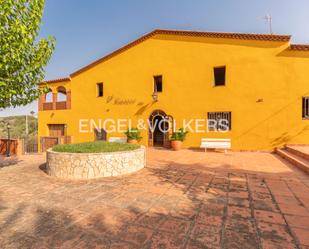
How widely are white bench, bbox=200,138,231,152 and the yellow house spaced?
36 centimetres

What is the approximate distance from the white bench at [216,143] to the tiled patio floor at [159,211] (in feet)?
13.5

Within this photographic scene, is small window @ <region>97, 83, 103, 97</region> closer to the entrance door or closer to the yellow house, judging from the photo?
the yellow house

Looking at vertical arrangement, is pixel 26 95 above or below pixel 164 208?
above

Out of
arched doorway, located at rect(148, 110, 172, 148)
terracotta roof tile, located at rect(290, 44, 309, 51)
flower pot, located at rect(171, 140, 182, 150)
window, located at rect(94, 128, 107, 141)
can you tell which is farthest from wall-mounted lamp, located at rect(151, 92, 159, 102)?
terracotta roof tile, located at rect(290, 44, 309, 51)

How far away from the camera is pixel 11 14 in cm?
512

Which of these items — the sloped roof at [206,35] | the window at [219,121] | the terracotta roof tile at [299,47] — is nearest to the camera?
the terracotta roof tile at [299,47]

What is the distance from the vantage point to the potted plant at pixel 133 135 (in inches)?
507

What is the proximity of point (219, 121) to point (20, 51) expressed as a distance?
9637mm

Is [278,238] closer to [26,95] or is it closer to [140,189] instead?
[140,189]

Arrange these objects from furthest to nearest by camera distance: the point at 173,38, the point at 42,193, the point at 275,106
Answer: the point at 173,38
the point at 275,106
the point at 42,193

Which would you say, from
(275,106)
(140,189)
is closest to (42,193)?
(140,189)

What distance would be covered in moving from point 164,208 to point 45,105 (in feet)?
56.0

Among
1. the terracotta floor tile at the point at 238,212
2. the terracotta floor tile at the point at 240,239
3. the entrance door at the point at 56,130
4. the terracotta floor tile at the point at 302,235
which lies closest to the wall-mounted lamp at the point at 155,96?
the entrance door at the point at 56,130

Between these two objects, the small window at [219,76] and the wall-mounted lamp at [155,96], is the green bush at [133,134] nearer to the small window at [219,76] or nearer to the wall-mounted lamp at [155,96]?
the wall-mounted lamp at [155,96]
